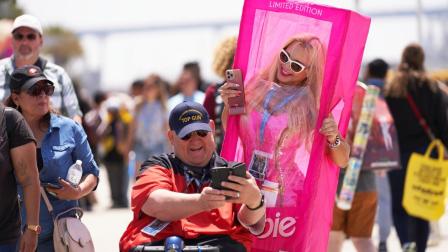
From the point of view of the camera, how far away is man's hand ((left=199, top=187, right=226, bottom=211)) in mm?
4953

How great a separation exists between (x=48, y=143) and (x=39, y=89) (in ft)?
1.02

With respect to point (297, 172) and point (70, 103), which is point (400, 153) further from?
point (297, 172)

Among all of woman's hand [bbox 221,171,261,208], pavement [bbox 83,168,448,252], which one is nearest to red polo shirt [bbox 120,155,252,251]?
woman's hand [bbox 221,171,261,208]

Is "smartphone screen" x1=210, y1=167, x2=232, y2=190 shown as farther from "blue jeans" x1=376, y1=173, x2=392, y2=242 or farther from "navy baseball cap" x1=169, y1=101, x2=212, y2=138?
"blue jeans" x1=376, y1=173, x2=392, y2=242

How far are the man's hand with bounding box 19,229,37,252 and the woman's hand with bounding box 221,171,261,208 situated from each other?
4.29 feet

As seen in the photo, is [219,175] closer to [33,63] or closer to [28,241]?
[28,241]

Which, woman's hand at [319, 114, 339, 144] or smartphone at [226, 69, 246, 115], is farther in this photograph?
smartphone at [226, 69, 246, 115]

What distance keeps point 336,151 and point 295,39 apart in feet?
2.07

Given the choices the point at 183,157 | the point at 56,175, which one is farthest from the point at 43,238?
the point at 183,157

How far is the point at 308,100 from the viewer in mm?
6027

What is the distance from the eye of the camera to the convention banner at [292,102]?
5.99m

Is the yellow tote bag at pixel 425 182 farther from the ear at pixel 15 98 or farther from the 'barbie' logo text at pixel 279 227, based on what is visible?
the ear at pixel 15 98

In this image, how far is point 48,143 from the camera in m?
6.42

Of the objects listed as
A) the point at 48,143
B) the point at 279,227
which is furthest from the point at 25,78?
the point at 279,227
